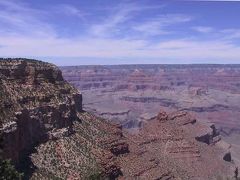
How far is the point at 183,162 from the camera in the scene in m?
115

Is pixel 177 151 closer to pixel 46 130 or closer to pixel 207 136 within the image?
pixel 207 136

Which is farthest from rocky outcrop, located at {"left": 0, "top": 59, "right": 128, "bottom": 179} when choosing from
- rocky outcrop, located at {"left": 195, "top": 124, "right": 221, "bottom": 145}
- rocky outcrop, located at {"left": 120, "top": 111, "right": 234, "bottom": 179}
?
rocky outcrop, located at {"left": 195, "top": 124, "right": 221, "bottom": 145}

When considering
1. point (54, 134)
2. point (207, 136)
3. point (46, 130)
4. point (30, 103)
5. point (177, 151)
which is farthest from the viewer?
point (207, 136)

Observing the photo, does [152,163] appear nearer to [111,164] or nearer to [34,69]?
[111,164]

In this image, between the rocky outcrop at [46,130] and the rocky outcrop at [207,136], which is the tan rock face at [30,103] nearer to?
the rocky outcrop at [46,130]

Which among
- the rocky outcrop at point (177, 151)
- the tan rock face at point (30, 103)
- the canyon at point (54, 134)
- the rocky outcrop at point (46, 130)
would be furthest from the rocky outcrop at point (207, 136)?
the tan rock face at point (30, 103)

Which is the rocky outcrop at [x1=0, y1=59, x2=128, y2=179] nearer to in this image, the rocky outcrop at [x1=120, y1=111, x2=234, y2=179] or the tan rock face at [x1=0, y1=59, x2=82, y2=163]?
the tan rock face at [x1=0, y1=59, x2=82, y2=163]

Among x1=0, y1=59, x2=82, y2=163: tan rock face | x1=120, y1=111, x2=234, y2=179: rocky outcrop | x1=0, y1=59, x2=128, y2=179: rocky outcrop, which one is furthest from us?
x1=120, y1=111, x2=234, y2=179: rocky outcrop

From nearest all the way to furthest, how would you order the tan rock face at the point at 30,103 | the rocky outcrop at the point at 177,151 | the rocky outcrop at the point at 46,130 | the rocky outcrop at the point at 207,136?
the tan rock face at the point at 30,103 < the rocky outcrop at the point at 46,130 < the rocky outcrop at the point at 177,151 < the rocky outcrop at the point at 207,136

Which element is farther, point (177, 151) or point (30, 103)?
point (177, 151)

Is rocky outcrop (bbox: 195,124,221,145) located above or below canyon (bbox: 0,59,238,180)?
A: below

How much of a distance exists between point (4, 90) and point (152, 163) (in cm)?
2948

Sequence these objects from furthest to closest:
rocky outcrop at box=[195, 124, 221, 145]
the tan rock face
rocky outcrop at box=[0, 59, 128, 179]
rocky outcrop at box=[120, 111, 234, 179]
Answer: rocky outcrop at box=[195, 124, 221, 145] → rocky outcrop at box=[120, 111, 234, 179] → rocky outcrop at box=[0, 59, 128, 179] → the tan rock face

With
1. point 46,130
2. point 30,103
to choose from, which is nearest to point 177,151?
point 46,130
